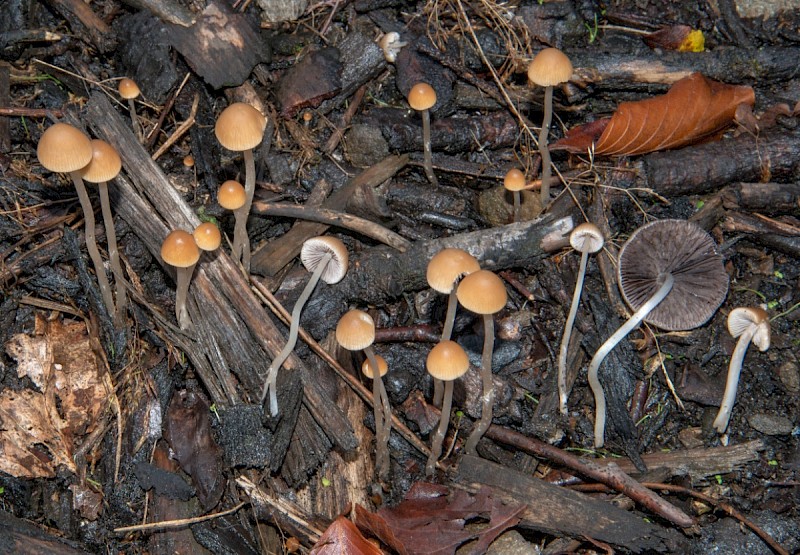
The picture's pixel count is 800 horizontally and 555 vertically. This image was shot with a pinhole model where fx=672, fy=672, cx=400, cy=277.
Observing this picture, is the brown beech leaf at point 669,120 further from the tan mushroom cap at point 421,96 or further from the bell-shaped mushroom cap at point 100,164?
the bell-shaped mushroom cap at point 100,164

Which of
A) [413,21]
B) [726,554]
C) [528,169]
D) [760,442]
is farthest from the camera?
[413,21]

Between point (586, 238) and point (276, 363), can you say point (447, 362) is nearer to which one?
point (276, 363)

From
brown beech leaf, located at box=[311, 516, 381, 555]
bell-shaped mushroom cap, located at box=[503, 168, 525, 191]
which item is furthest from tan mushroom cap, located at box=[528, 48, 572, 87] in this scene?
brown beech leaf, located at box=[311, 516, 381, 555]

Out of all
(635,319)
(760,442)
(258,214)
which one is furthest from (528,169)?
(760,442)

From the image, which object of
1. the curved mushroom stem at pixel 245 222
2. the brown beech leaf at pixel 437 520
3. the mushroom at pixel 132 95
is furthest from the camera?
the mushroom at pixel 132 95

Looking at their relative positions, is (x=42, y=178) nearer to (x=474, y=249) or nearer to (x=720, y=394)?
(x=474, y=249)

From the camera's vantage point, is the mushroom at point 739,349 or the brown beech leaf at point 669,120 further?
the brown beech leaf at point 669,120

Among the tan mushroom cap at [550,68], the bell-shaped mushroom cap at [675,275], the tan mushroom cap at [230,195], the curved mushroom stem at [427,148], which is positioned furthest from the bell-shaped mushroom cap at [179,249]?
the bell-shaped mushroom cap at [675,275]
